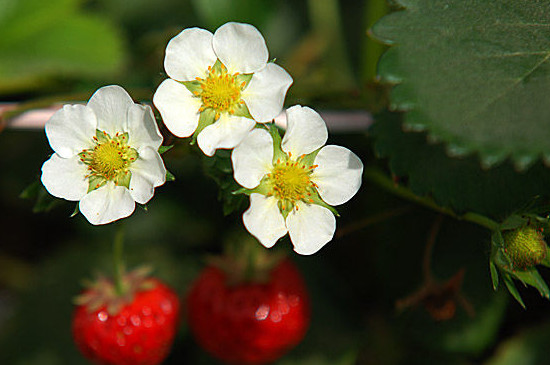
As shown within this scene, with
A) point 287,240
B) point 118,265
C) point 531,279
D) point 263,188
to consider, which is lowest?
point 287,240

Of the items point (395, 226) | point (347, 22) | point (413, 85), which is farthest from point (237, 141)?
point (347, 22)

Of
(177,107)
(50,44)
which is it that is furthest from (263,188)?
(50,44)

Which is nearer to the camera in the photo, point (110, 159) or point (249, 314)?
point (110, 159)

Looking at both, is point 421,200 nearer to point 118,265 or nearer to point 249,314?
point 249,314

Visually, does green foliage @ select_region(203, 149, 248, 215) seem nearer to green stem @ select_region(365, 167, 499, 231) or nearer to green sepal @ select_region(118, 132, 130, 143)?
green sepal @ select_region(118, 132, 130, 143)

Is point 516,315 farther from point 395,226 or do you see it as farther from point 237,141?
point 237,141
